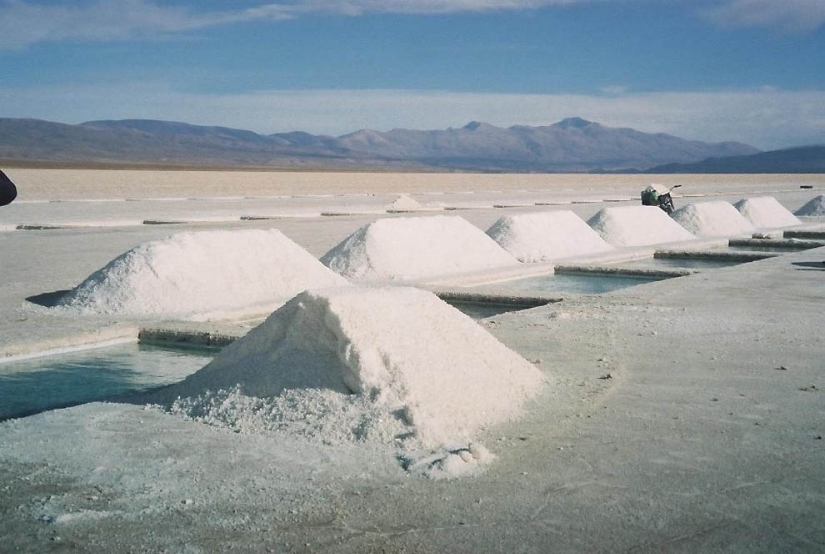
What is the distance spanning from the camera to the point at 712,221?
1566cm

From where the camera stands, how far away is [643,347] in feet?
16.8

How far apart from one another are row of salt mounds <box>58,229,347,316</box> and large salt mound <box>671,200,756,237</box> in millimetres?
9152

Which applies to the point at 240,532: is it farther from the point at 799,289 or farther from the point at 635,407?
the point at 799,289

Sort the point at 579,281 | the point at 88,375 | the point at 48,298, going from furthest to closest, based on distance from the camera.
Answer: the point at 579,281
the point at 48,298
the point at 88,375

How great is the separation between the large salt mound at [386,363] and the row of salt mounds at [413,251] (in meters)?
4.64

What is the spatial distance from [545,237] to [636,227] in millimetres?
2548

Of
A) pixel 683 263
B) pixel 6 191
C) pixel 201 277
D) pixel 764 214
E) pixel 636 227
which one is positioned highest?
pixel 6 191

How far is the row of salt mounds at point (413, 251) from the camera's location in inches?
352

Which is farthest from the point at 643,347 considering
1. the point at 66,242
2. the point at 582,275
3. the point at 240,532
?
the point at 66,242

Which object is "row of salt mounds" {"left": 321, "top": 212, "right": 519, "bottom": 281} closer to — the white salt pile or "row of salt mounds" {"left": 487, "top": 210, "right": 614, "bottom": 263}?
"row of salt mounds" {"left": 487, "top": 210, "right": 614, "bottom": 263}

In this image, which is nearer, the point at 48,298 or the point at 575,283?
the point at 48,298

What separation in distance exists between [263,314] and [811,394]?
375 cm

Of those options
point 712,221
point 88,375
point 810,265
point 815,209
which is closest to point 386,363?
point 88,375

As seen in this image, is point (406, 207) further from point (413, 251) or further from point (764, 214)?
point (413, 251)
